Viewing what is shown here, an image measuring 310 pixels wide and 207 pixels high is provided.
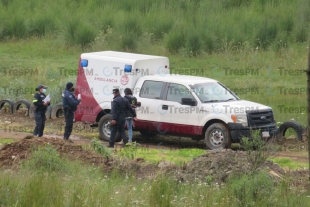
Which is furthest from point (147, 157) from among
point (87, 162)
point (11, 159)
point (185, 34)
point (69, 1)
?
point (69, 1)

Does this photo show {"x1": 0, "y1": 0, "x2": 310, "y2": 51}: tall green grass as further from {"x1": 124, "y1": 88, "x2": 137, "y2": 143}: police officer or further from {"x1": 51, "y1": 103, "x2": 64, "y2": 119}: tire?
{"x1": 124, "y1": 88, "x2": 137, "y2": 143}: police officer

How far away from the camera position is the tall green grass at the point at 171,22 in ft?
103

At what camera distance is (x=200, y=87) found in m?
19.0

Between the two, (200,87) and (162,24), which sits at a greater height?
(162,24)

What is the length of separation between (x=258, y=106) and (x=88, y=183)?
A: 8715mm

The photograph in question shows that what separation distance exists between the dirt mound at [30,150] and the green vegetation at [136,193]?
245cm

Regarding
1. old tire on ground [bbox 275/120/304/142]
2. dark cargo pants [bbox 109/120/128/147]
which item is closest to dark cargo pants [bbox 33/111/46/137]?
dark cargo pants [bbox 109/120/128/147]

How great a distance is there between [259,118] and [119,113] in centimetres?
349

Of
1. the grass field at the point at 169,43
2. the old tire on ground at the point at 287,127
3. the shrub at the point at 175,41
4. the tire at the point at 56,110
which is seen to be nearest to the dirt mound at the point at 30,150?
the grass field at the point at 169,43

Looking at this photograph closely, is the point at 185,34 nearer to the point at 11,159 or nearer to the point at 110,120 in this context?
the point at 110,120

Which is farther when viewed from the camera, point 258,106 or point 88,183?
point 258,106

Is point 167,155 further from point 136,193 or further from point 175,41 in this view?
point 175,41

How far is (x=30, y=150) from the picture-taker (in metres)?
14.7

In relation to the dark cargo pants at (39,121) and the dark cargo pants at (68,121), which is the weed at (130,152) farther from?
the dark cargo pants at (39,121)
